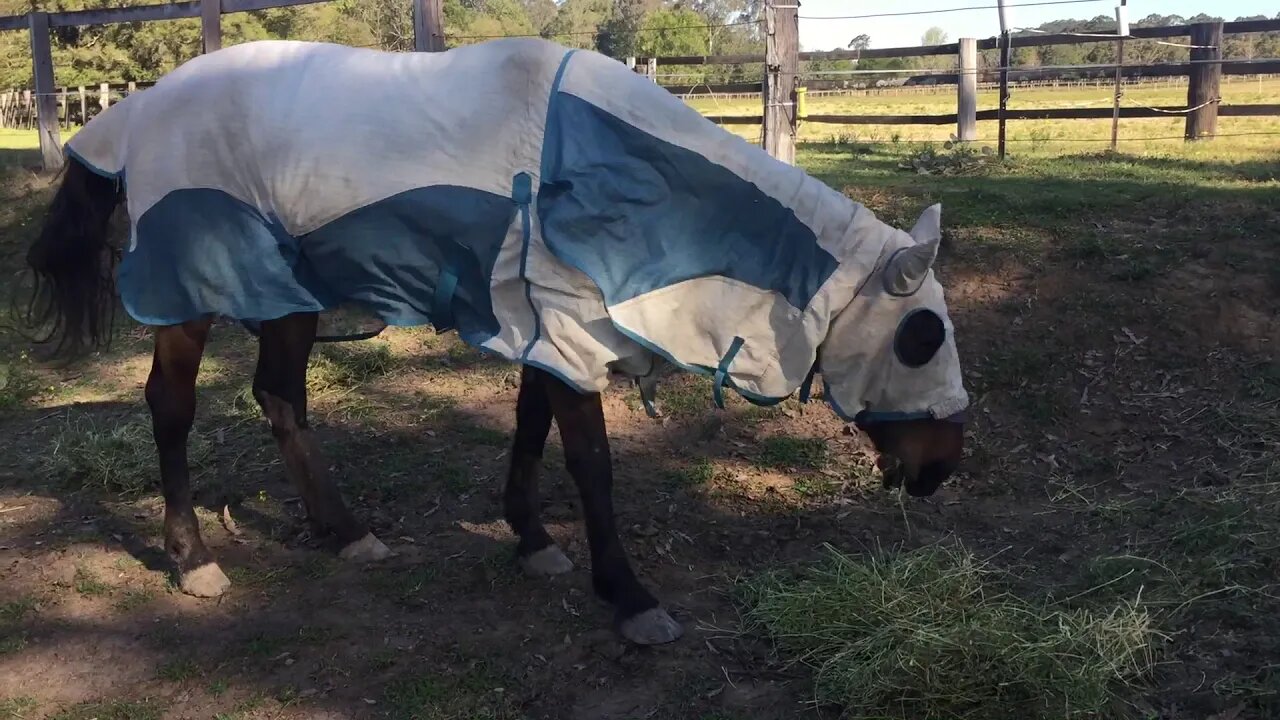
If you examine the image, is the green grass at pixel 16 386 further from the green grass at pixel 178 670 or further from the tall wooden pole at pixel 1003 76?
the tall wooden pole at pixel 1003 76

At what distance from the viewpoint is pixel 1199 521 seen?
432cm

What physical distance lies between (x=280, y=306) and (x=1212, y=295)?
5.20 metres

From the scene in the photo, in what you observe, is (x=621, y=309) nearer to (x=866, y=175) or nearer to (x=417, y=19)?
(x=417, y=19)

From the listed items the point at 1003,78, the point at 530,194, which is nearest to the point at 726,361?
the point at 530,194

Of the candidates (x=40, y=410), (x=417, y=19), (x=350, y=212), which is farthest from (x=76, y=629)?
(x=417, y=19)

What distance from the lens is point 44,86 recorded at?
11.3 metres

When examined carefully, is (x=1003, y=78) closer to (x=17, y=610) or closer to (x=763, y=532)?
(x=763, y=532)

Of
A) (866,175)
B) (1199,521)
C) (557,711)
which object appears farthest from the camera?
(866,175)

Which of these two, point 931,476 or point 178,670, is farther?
point 931,476

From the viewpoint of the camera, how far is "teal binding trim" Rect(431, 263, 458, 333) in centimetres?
374

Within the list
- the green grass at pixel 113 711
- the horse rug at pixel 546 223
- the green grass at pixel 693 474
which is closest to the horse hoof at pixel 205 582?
the green grass at pixel 113 711

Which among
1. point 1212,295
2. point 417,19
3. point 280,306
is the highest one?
point 417,19

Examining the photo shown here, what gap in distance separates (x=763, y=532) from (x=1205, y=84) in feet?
33.0

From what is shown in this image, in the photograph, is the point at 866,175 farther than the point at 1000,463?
Yes
